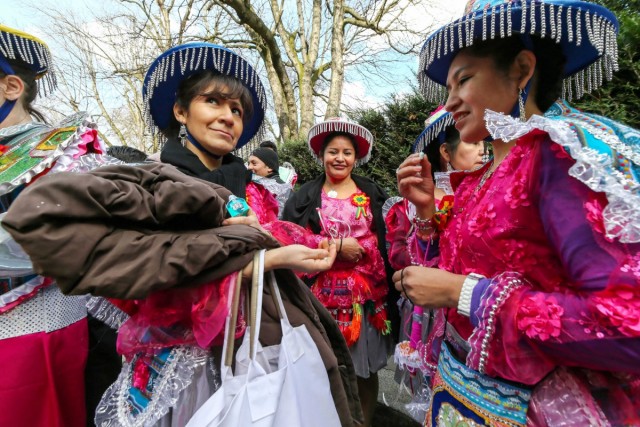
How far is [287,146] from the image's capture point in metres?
8.01

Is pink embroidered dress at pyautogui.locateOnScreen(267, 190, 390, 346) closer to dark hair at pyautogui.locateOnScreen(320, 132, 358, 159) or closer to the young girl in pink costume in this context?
dark hair at pyautogui.locateOnScreen(320, 132, 358, 159)

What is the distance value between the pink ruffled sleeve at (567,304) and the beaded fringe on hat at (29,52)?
218cm

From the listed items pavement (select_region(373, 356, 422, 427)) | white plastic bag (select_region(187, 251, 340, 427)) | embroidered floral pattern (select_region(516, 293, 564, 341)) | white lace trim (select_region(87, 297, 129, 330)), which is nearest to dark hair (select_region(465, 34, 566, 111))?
embroidered floral pattern (select_region(516, 293, 564, 341))

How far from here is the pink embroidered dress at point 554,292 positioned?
2.68 feet

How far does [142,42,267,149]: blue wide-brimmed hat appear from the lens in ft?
5.53

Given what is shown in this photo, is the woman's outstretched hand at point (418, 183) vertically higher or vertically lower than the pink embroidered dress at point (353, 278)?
higher

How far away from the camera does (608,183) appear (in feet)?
2.61

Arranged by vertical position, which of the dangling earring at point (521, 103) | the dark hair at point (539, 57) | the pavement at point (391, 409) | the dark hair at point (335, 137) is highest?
the dark hair at point (539, 57)

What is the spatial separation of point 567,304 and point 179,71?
1704 millimetres

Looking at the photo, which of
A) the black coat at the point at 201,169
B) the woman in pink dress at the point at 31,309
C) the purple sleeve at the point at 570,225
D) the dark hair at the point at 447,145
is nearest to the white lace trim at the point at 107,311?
the woman in pink dress at the point at 31,309

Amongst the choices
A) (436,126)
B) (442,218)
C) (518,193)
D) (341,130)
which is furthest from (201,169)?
(341,130)

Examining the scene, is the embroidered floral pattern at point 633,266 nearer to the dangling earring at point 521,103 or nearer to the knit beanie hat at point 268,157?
the dangling earring at point 521,103

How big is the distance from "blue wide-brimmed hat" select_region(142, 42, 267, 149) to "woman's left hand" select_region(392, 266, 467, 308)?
Result: 3.97ft

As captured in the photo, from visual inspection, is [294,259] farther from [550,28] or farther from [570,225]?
[550,28]
